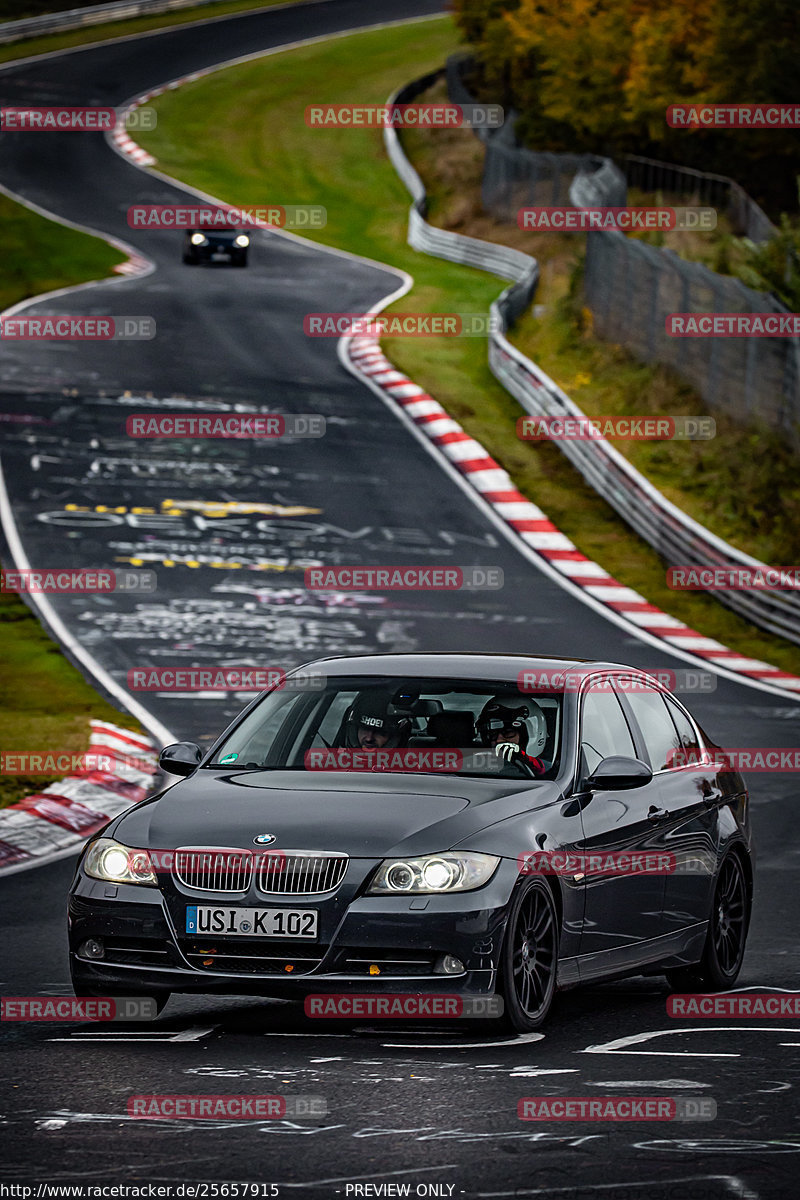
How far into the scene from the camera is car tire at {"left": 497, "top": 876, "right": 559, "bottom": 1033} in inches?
309

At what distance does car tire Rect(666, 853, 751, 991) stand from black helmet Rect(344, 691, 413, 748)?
5.75ft

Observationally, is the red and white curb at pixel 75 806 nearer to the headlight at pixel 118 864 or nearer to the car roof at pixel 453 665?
the car roof at pixel 453 665

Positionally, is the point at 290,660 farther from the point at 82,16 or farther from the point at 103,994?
the point at 82,16

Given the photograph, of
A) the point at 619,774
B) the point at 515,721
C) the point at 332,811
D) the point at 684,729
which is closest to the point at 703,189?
the point at 684,729

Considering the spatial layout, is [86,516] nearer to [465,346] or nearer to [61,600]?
[61,600]

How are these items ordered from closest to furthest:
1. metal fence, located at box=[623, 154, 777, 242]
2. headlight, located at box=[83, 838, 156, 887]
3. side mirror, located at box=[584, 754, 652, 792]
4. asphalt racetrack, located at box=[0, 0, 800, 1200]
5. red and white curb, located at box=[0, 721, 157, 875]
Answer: asphalt racetrack, located at box=[0, 0, 800, 1200] < headlight, located at box=[83, 838, 156, 887] < side mirror, located at box=[584, 754, 652, 792] < red and white curb, located at box=[0, 721, 157, 875] < metal fence, located at box=[623, 154, 777, 242]

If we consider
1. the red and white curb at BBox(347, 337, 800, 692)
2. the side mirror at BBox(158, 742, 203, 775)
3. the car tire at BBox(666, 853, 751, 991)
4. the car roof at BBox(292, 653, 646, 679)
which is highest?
the car roof at BBox(292, 653, 646, 679)

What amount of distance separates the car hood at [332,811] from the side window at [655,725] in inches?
42.7

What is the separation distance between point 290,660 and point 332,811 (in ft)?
42.5

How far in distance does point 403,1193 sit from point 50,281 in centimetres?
4156

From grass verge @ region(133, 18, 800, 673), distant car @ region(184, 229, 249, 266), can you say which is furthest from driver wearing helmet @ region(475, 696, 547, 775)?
distant car @ region(184, 229, 249, 266)

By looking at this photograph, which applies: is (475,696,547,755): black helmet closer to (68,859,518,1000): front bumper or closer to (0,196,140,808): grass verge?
(68,859,518,1000): front bumper

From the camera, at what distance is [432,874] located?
7.84 m

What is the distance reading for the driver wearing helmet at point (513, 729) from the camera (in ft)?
29.1
